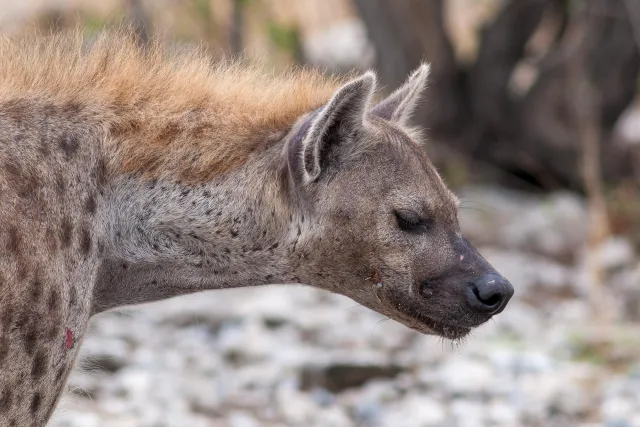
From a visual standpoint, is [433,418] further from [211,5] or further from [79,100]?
[211,5]

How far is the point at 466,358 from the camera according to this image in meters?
5.52

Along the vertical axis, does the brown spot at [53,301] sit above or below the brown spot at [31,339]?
above

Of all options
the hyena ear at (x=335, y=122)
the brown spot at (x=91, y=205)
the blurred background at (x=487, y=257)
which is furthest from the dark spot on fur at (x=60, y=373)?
the hyena ear at (x=335, y=122)

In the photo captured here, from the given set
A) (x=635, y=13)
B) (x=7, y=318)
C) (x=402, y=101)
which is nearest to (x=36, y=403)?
(x=7, y=318)

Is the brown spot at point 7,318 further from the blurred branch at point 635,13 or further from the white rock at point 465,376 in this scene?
the blurred branch at point 635,13

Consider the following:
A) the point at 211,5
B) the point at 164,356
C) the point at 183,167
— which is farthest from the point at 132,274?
the point at 211,5

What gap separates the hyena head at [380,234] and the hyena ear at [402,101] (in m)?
0.25

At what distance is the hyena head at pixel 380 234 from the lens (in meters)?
3.10

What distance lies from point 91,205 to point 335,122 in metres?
0.70

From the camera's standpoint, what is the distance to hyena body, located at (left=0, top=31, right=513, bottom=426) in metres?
2.98

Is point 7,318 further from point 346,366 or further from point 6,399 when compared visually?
point 346,366

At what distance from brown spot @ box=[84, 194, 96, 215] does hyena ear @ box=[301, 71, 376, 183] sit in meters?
0.57

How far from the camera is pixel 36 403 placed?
9.29 ft

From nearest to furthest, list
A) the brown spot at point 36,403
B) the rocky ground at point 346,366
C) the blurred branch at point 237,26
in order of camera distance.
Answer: the brown spot at point 36,403 → the rocky ground at point 346,366 → the blurred branch at point 237,26
